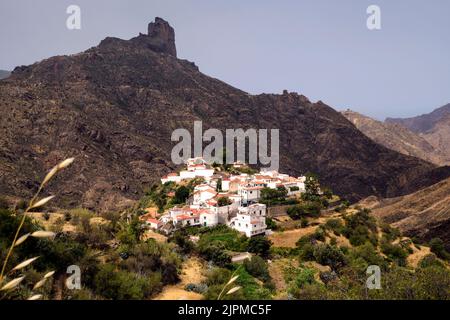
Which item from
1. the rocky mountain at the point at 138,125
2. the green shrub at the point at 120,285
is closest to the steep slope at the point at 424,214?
the rocky mountain at the point at 138,125

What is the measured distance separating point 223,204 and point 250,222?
559 cm

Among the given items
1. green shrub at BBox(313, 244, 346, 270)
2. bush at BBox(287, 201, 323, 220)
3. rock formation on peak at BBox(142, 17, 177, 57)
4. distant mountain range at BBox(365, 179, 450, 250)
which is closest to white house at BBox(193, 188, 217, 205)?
bush at BBox(287, 201, 323, 220)

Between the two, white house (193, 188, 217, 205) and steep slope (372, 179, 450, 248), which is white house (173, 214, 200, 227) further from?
steep slope (372, 179, 450, 248)

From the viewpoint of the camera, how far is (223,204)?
43875 mm

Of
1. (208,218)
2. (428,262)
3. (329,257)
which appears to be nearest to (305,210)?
(329,257)

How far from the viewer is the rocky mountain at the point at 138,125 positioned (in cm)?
8444

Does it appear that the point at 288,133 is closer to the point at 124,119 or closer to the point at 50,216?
the point at 124,119

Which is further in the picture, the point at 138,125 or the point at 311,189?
the point at 138,125

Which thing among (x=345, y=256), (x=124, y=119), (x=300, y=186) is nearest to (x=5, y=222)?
(x=345, y=256)

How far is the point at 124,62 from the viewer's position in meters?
148

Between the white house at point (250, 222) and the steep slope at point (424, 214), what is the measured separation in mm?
40151

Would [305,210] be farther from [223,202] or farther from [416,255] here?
[416,255]

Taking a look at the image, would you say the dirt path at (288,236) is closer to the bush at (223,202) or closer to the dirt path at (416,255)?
the bush at (223,202)

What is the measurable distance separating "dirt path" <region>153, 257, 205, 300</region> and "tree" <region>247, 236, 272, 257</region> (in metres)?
7.69
